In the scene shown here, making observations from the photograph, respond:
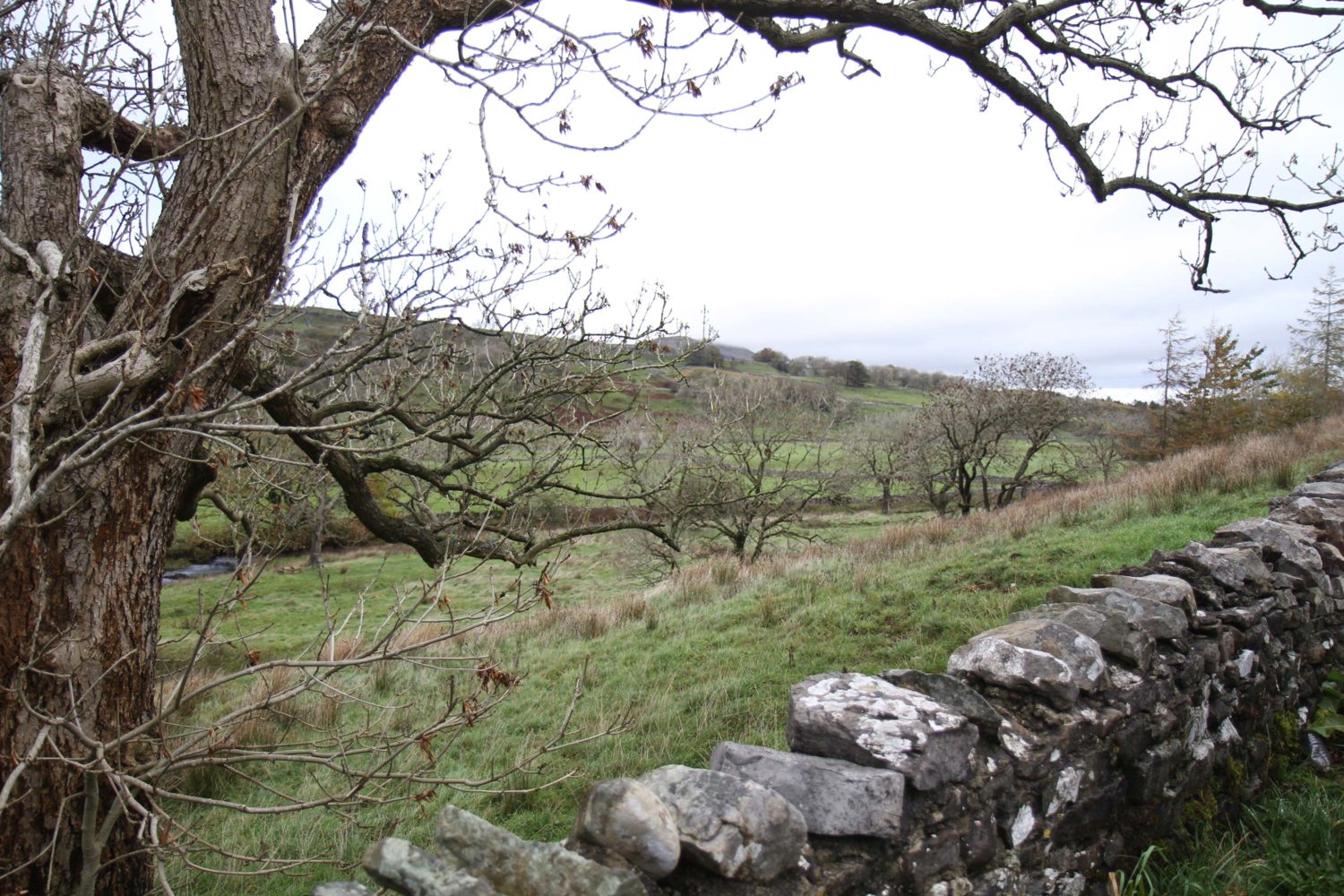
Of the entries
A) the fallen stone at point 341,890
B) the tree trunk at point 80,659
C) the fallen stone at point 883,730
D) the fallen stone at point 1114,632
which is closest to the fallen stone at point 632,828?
the fallen stone at point 341,890

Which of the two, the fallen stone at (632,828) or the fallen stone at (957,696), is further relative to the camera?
the fallen stone at (957,696)

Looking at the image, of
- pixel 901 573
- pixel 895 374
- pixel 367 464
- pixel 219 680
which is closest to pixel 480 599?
pixel 901 573

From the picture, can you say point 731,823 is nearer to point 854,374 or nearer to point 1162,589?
point 1162,589

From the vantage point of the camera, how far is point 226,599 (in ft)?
7.61

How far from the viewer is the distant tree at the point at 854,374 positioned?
5634 cm

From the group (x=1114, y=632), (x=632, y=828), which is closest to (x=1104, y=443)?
(x=1114, y=632)

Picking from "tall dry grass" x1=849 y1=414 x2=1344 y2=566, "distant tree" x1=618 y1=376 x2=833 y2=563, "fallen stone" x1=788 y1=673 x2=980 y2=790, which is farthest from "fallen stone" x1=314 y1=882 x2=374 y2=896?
"distant tree" x1=618 y1=376 x2=833 y2=563

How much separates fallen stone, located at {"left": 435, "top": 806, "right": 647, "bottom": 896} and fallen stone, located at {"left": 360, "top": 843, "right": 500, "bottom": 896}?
0.03m

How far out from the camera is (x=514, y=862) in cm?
152

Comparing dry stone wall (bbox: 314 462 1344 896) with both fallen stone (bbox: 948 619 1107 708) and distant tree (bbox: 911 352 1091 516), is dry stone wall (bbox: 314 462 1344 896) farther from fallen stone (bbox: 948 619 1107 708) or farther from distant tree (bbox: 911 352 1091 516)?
distant tree (bbox: 911 352 1091 516)

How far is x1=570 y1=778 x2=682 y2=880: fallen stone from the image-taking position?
1.66 meters

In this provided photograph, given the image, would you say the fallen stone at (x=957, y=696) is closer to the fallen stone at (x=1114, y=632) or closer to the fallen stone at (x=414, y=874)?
the fallen stone at (x=1114, y=632)

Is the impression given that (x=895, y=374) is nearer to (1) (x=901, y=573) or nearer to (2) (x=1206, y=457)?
(2) (x=1206, y=457)

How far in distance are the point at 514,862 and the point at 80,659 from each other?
1792 mm
